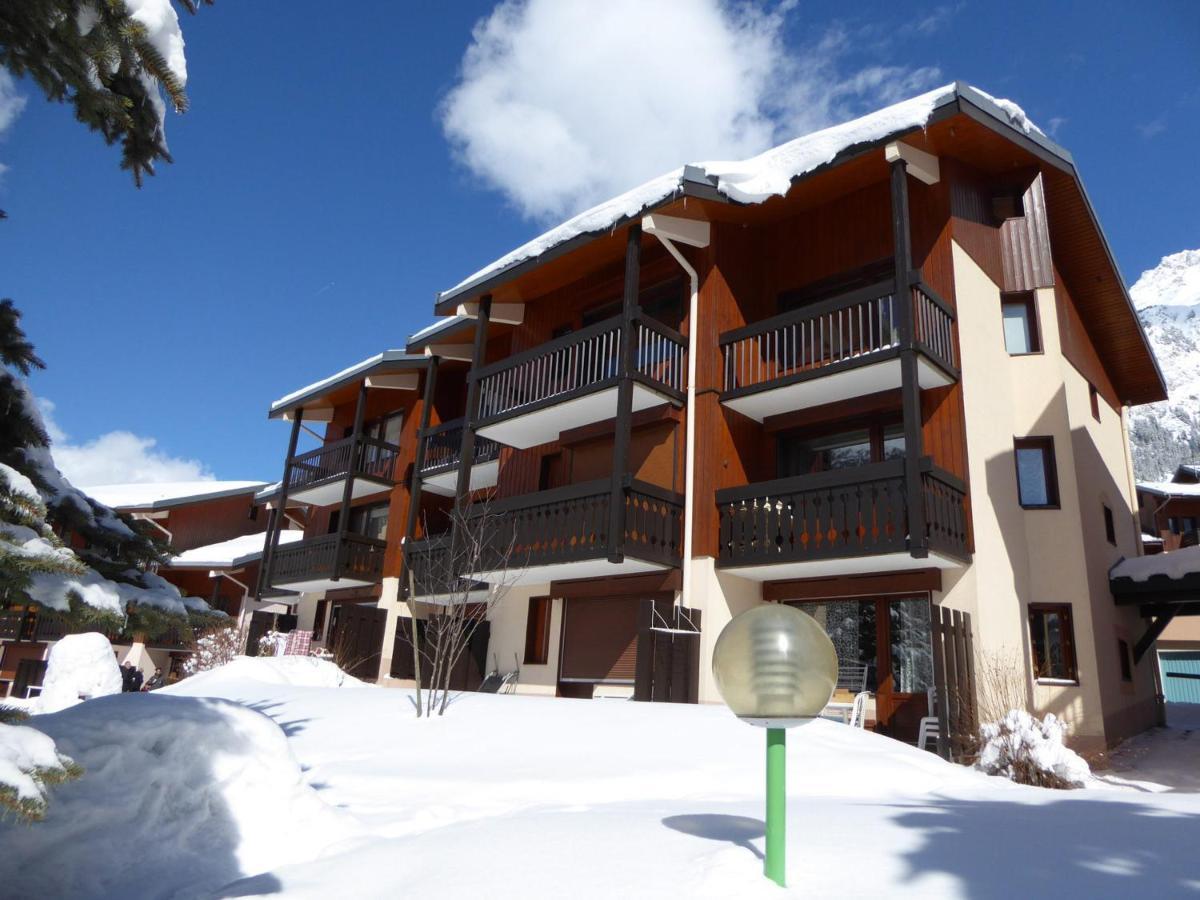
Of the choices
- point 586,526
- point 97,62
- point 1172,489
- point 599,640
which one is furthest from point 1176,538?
point 97,62

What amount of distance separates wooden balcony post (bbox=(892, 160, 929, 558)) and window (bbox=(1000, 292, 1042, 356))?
3467 millimetres

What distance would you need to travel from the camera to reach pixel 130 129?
4328 millimetres

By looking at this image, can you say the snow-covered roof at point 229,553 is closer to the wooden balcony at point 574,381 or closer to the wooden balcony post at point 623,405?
the wooden balcony at point 574,381

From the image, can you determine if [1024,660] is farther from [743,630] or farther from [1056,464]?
[743,630]

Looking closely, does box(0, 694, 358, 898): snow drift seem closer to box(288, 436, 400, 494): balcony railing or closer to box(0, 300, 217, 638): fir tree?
box(0, 300, 217, 638): fir tree

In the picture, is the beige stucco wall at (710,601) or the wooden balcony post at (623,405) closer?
the beige stucco wall at (710,601)

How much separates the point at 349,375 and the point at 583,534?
11.5 m

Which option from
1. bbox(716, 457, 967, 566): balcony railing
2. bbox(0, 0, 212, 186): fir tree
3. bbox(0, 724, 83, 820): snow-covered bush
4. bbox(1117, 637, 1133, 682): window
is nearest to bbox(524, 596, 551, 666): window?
bbox(716, 457, 967, 566): balcony railing

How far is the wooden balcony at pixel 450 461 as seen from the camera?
751 inches

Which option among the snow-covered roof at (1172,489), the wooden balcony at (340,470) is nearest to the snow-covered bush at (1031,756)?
the wooden balcony at (340,470)

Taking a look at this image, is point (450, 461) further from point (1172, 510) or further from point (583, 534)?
point (1172, 510)

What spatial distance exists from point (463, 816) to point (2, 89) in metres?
4.94

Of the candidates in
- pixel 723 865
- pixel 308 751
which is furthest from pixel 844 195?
pixel 723 865

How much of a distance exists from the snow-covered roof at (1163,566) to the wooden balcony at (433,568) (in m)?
11.5
